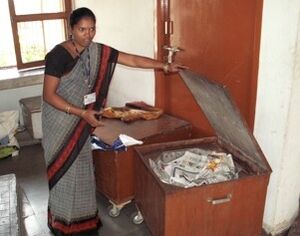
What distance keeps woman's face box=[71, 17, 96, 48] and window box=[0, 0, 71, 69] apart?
2047 mm

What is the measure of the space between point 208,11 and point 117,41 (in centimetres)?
124

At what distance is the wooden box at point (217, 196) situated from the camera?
5.40ft

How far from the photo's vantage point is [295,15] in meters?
1.65

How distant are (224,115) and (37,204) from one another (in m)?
1.45

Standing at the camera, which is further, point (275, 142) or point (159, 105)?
point (159, 105)

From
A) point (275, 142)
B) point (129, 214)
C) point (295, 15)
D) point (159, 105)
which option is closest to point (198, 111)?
point (159, 105)

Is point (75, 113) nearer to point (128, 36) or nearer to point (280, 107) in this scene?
point (280, 107)

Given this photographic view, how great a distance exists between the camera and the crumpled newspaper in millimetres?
1837

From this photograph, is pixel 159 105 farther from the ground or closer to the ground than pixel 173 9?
closer to the ground

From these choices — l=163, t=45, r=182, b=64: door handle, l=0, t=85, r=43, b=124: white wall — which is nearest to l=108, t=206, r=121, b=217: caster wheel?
l=163, t=45, r=182, b=64: door handle

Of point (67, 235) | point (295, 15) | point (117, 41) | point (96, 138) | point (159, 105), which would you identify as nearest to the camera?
point (295, 15)

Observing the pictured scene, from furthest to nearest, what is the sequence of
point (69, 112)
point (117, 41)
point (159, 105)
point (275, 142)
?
point (117, 41) → point (159, 105) → point (275, 142) → point (69, 112)

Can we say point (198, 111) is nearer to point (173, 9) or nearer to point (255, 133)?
point (255, 133)

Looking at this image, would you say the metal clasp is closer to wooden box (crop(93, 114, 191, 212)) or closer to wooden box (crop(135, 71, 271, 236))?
wooden box (crop(135, 71, 271, 236))
